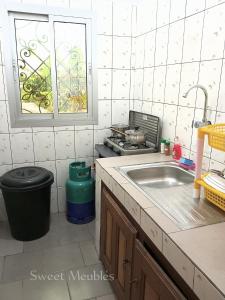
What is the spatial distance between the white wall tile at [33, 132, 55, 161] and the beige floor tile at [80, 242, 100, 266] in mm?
897

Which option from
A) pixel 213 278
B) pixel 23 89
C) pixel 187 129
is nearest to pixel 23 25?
pixel 23 89

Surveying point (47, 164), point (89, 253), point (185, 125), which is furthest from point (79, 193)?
point (185, 125)

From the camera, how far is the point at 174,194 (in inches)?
49.6

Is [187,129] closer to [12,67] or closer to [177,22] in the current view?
[177,22]

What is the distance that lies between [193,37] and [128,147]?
35.6 inches

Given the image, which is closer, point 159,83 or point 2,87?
point 159,83

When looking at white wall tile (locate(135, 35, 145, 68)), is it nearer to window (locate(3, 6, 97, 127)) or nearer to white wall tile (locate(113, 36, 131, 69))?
white wall tile (locate(113, 36, 131, 69))

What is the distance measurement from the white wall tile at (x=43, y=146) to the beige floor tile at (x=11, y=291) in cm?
109

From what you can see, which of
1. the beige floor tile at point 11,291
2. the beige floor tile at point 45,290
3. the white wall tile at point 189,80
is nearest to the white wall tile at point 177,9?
the white wall tile at point 189,80

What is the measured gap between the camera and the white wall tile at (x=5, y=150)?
7.20 ft

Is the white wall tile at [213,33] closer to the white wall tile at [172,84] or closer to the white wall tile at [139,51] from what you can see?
the white wall tile at [172,84]

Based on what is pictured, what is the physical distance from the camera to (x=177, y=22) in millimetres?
1646

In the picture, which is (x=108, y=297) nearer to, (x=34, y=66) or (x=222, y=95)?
(x=222, y=95)

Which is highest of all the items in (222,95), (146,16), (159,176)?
(146,16)
